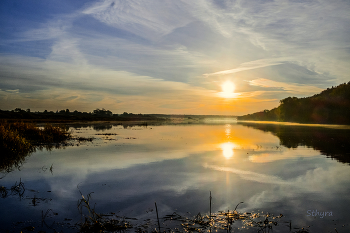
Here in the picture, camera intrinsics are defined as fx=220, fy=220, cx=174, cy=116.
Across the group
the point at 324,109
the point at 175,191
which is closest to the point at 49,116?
the point at 175,191

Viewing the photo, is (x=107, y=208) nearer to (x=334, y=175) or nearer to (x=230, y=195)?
(x=230, y=195)

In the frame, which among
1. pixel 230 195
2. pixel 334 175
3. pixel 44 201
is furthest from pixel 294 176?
pixel 44 201

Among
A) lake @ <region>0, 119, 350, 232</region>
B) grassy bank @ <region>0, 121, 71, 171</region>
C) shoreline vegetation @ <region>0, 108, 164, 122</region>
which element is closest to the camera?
lake @ <region>0, 119, 350, 232</region>

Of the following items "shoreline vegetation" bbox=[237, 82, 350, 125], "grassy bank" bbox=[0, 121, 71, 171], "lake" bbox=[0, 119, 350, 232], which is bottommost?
"lake" bbox=[0, 119, 350, 232]

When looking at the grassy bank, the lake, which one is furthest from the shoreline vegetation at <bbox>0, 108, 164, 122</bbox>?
the lake

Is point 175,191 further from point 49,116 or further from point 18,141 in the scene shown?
point 49,116

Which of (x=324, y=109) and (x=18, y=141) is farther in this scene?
(x=324, y=109)

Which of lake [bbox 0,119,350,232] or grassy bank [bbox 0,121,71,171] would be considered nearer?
lake [bbox 0,119,350,232]

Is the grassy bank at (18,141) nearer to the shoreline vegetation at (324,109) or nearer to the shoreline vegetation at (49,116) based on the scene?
the shoreline vegetation at (49,116)

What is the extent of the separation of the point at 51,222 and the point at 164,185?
5103 millimetres

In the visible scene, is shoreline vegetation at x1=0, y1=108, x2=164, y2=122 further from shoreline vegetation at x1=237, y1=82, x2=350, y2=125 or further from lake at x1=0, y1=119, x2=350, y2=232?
shoreline vegetation at x1=237, y1=82, x2=350, y2=125

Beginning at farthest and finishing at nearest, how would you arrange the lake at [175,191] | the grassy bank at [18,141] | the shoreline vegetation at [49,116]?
the shoreline vegetation at [49,116] < the grassy bank at [18,141] < the lake at [175,191]

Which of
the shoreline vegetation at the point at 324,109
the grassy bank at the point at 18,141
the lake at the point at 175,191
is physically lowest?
the lake at the point at 175,191

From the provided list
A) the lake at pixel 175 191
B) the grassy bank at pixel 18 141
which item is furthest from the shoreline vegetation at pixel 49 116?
the lake at pixel 175 191
